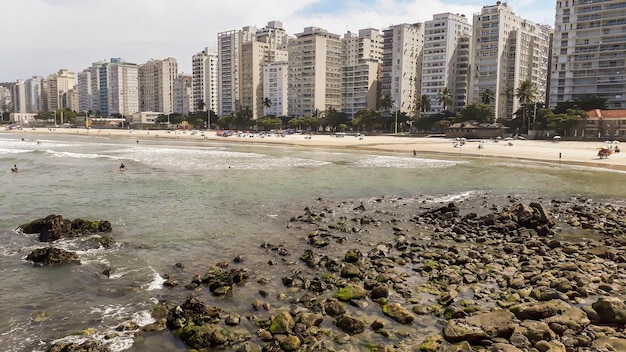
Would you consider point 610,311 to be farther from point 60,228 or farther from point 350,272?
point 60,228

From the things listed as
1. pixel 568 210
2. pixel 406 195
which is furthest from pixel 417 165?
pixel 568 210

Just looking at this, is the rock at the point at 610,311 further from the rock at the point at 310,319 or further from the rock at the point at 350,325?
the rock at the point at 310,319

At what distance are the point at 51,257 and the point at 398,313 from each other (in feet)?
41.3

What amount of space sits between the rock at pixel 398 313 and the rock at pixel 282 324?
2.68 m

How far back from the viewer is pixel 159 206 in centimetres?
2842

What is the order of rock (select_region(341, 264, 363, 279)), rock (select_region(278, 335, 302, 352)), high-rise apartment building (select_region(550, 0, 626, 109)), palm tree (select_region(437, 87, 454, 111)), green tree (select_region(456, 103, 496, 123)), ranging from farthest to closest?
palm tree (select_region(437, 87, 454, 111))
high-rise apartment building (select_region(550, 0, 626, 109))
green tree (select_region(456, 103, 496, 123))
rock (select_region(341, 264, 363, 279))
rock (select_region(278, 335, 302, 352))

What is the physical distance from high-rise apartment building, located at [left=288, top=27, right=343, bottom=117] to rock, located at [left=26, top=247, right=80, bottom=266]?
527 ft

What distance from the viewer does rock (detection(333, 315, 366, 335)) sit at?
11.8m

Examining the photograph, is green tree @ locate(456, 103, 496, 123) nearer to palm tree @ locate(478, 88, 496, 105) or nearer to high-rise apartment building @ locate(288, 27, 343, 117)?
palm tree @ locate(478, 88, 496, 105)

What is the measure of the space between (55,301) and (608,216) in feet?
87.8

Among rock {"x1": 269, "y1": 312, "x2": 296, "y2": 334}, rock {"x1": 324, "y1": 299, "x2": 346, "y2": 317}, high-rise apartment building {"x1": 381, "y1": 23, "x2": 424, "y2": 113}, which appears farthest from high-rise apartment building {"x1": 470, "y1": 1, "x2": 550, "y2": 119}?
rock {"x1": 269, "y1": 312, "x2": 296, "y2": 334}

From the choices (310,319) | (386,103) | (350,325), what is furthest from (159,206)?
(386,103)

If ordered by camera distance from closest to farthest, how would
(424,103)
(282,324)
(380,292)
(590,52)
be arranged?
(282,324) < (380,292) < (590,52) < (424,103)

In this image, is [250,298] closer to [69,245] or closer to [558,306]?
[558,306]
